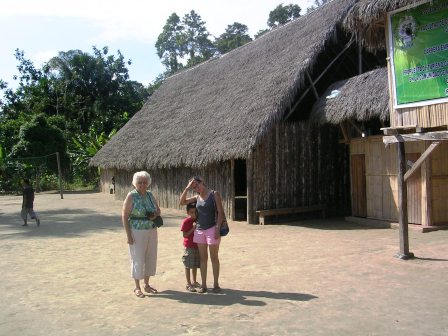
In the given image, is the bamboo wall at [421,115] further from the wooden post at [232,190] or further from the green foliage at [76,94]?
the green foliage at [76,94]

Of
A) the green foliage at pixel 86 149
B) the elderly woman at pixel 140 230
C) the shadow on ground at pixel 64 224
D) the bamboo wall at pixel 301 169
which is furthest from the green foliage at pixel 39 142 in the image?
the elderly woman at pixel 140 230

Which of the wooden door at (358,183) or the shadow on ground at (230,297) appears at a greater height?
the wooden door at (358,183)

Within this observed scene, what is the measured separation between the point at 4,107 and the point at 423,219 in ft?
112

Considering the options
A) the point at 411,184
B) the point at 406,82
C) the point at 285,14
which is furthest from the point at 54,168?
the point at 285,14

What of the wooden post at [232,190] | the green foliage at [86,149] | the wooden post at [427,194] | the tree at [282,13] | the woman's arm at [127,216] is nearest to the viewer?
the woman's arm at [127,216]

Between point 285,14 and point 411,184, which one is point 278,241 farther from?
point 285,14

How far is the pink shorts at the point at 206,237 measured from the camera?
5398mm

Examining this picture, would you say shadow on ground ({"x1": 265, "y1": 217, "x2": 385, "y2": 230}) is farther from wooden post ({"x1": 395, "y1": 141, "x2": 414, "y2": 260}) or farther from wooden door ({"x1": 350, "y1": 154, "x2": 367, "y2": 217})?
wooden post ({"x1": 395, "y1": 141, "x2": 414, "y2": 260})

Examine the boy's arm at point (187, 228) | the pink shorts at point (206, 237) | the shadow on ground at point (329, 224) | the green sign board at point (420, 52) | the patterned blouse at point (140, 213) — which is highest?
the green sign board at point (420, 52)

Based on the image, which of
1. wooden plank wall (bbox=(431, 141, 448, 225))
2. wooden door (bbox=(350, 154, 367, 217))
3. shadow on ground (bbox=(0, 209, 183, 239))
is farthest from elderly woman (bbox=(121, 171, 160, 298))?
wooden door (bbox=(350, 154, 367, 217))

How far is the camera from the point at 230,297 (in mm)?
5324

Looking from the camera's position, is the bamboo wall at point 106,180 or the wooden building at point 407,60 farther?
the bamboo wall at point 106,180

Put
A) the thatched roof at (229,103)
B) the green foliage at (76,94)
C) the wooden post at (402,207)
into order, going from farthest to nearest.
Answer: the green foliage at (76,94)
the thatched roof at (229,103)
the wooden post at (402,207)

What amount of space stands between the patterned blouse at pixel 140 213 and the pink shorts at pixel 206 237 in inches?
21.2
